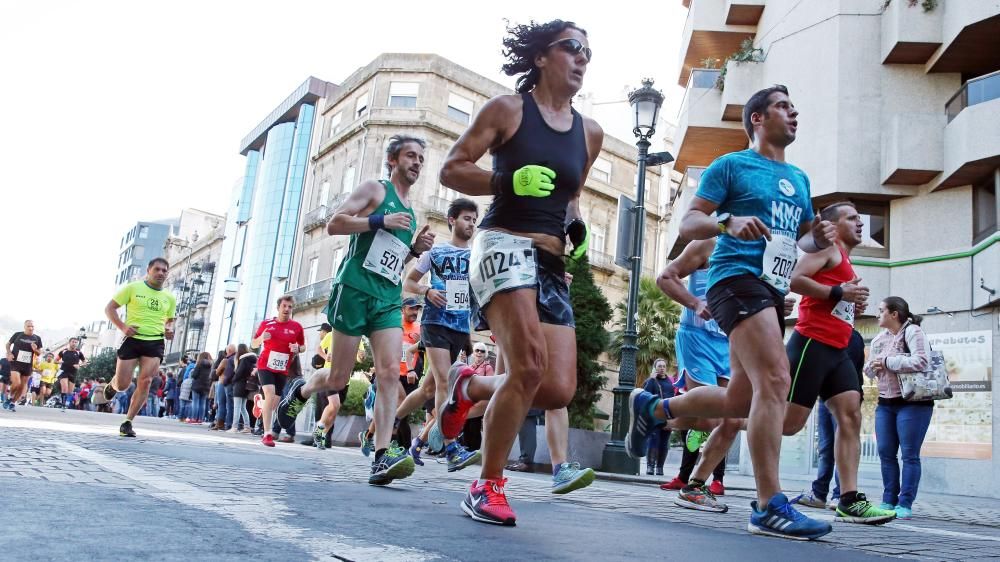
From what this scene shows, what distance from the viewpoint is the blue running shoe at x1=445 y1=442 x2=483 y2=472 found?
6.45 m

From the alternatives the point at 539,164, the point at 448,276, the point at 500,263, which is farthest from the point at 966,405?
the point at 500,263

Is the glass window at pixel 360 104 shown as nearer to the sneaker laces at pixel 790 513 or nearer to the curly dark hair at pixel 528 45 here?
the curly dark hair at pixel 528 45

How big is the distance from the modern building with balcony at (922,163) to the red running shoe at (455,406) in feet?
47.6

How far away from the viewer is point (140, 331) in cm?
948

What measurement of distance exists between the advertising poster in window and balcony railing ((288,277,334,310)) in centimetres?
2992

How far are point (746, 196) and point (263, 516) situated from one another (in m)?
2.86

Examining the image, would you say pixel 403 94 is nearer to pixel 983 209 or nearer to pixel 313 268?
pixel 313 268

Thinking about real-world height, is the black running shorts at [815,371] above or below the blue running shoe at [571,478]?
above

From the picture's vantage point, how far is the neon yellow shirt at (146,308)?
31.2 feet

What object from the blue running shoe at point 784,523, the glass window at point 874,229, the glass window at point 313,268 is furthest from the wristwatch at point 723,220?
the glass window at point 313,268

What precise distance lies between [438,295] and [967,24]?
14735mm

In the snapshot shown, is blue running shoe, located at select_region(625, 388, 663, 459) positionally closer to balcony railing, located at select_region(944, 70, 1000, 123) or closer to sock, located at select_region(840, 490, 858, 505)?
sock, located at select_region(840, 490, 858, 505)

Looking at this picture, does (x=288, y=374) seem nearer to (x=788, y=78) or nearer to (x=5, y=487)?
(x=5, y=487)

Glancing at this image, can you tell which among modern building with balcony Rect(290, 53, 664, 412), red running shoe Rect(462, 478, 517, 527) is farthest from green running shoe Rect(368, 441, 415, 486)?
modern building with balcony Rect(290, 53, 664, 412)
